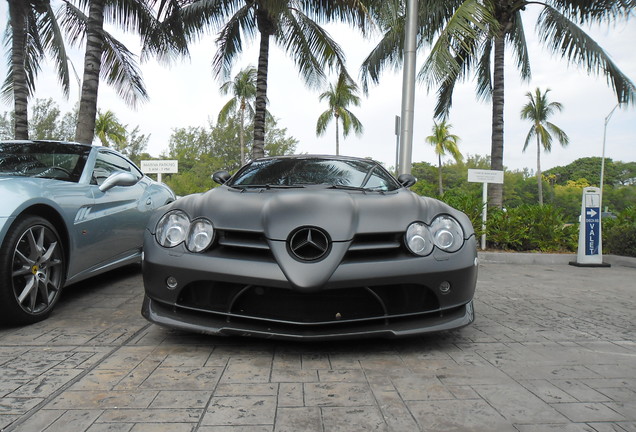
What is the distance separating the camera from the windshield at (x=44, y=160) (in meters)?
3.78

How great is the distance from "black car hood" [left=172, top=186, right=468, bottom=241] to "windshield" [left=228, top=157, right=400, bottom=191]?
0.52m

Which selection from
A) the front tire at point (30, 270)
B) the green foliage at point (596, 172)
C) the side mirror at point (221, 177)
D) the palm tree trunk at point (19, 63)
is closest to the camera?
the front tire at point (30, 270)

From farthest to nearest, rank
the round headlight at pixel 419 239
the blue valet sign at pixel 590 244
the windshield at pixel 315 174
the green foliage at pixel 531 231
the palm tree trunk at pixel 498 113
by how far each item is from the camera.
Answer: the palm tree trunk at pixel 498 113 < the green foliage at pixel 531 231 < the blue valet sign at pixel 590 244 < the windshield at pixel 315 174 < the round headlight at pixel 419 239

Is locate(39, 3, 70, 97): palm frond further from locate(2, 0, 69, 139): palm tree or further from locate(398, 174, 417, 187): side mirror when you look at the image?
locate(398, 174, 417, 187): side mirror

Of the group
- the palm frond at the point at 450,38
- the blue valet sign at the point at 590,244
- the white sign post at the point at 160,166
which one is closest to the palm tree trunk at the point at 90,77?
the white sign post at the point at 160,166

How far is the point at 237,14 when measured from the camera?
13.5 metres

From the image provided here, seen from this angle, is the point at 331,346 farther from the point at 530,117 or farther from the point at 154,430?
the point at 530,117

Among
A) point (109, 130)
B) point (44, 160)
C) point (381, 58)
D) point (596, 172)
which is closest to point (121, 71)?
point (381, 58)

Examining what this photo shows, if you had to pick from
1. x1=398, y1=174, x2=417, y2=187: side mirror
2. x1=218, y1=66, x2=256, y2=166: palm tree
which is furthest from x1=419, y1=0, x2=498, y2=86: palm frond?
x1=218, y1=66, x2=256, y2=166: palm tree

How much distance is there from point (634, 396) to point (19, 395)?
2.86 m

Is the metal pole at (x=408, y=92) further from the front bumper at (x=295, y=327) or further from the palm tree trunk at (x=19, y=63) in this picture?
the palm tree trunk at (x=19, y=63)

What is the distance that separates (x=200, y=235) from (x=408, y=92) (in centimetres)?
626

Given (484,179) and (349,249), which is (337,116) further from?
(349,249)

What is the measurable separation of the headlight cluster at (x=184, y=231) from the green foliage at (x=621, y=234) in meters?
8.63
